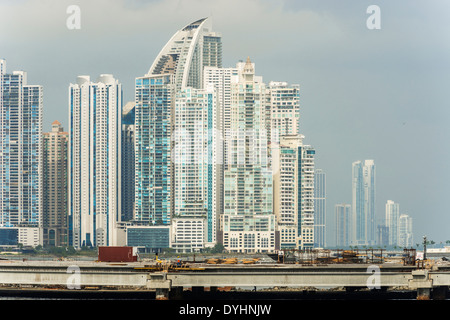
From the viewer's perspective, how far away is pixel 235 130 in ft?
254

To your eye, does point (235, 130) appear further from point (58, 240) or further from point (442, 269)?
point (442, 269)

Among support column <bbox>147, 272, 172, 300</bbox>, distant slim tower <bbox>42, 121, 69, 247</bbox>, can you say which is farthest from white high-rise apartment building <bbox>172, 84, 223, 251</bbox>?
support column <bbox>147, 272, 172, 300</bbox>

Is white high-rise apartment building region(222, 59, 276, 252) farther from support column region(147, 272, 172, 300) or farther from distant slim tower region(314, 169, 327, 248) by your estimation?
support column region(147, 272, 172, 300)

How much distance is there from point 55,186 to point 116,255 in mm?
47977

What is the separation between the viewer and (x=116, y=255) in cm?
3181

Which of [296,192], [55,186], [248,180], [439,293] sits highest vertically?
[248,180]

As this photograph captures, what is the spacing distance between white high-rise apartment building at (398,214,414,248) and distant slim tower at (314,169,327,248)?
273 inches

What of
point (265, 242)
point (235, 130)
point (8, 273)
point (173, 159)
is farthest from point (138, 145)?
point (8, 273)

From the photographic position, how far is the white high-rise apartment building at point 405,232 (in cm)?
7888

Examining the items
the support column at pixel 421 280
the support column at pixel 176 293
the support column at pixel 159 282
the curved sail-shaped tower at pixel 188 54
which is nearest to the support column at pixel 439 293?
the support column at pixel 421 280

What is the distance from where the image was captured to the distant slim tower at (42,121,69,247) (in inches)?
3031

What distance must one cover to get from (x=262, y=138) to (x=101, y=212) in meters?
15.9

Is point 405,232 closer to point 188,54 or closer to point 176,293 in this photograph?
point 188,54

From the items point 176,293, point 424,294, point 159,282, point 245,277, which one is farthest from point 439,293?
point 159,282
